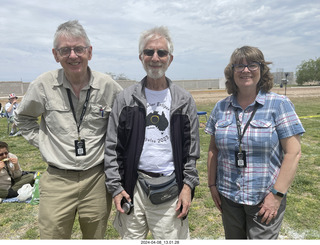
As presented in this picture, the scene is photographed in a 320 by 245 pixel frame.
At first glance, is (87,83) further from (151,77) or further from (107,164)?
(107,164)

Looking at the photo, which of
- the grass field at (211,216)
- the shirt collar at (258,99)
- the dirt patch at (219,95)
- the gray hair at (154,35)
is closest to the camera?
Answer: the shirt collar at (258,99)

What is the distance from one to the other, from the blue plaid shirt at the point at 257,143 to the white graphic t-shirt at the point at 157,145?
1.45ft

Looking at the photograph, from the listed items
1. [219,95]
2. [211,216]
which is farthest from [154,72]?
[219,95]

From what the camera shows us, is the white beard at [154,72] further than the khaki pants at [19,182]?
No

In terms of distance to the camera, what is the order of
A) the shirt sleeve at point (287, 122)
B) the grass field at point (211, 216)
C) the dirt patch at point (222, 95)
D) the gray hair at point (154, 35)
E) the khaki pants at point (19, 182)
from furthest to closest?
the dirt patch at point (222, 95) → the khaki pants at point (19, 182) → the grass field at point (211, 216) → the gray hair at point (154, 35) → the shirt sleeve at point (287, 122)

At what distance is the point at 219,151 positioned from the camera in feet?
7.30

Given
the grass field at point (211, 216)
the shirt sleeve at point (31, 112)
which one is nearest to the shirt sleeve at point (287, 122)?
the shirt sleeve at point (31, 112)

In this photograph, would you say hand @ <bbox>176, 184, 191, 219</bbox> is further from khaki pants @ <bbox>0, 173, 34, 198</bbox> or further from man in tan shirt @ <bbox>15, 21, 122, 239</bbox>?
khaki pants @ <bbox>0, 173, 34, 198</bbox>

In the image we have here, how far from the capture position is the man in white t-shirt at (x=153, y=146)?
2.08 m

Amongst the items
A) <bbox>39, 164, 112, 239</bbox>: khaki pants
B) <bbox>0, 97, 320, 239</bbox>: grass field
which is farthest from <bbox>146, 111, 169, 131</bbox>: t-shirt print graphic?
<bbox>0, 97, 320, 239</bbox>: grass field

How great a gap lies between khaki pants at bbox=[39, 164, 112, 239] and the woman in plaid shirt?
1135 mm

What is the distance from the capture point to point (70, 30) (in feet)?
6.83

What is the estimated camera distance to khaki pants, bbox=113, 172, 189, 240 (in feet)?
7.06

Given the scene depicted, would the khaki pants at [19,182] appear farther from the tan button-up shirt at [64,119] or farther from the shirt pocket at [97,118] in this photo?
the shirt pocket at [97,118]
